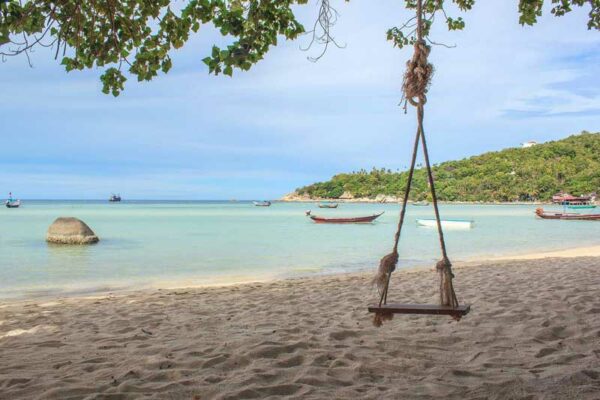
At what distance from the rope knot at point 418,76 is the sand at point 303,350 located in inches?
65.8

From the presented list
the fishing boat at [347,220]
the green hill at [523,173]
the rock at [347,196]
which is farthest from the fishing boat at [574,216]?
the rock at [347,196]

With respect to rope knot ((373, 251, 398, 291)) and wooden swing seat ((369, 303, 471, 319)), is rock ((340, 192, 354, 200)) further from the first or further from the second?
wooden swing seat ((369, 303, 471, 319))

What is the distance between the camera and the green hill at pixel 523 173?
85.9 m

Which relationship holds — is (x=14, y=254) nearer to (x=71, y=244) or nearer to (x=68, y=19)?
(x=71, y=244)

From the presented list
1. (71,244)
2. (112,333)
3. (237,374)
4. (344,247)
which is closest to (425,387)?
(237,374)

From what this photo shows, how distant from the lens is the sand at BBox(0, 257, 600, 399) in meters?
3.01

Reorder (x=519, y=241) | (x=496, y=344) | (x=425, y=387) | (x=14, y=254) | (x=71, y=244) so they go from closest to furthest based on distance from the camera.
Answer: (x=425, y=387)
(x=496, y=344)
(x=14, y=254)
(x=71, y=244)
(x=519, y=241)

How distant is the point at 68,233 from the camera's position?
1938 centimetres

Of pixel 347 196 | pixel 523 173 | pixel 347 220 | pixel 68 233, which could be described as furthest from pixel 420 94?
pixel 347 196

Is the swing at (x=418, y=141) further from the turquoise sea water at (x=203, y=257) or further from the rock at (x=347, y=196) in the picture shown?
the rock at (x=347, y=196)

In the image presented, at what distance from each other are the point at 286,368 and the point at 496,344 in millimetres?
1724

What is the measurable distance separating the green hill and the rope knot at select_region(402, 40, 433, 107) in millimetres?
87433

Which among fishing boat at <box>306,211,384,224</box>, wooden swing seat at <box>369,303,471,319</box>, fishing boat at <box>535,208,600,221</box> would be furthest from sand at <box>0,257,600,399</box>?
fishing boat at <box>535,208,600,221</box>

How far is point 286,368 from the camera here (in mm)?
3408
